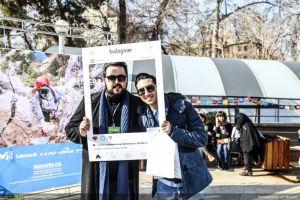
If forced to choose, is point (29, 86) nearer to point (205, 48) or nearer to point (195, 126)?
point (195, 126)

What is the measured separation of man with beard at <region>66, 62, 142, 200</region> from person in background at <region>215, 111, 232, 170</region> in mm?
7620

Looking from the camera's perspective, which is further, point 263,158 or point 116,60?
point 263,158

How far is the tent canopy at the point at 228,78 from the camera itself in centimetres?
1225

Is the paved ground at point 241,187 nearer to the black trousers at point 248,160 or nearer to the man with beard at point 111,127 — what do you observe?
the black trousers at point 248,160

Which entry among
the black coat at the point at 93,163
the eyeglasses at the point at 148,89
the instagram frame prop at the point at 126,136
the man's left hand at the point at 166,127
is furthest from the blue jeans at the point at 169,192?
the eyeglasses at the point at 148,89

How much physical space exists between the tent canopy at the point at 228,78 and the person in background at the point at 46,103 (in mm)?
5740

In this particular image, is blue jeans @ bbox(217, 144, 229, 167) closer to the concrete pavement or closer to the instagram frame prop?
the concrete pavement

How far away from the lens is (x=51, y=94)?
6.21 metres

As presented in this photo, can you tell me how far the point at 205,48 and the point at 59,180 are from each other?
21.3m

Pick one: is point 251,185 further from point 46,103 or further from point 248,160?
point 46,103

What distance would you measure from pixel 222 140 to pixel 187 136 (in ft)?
25.3

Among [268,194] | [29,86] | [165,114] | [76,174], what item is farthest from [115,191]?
[268,194]

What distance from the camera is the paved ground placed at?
739 centimetres

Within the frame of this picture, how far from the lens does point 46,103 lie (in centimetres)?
619
